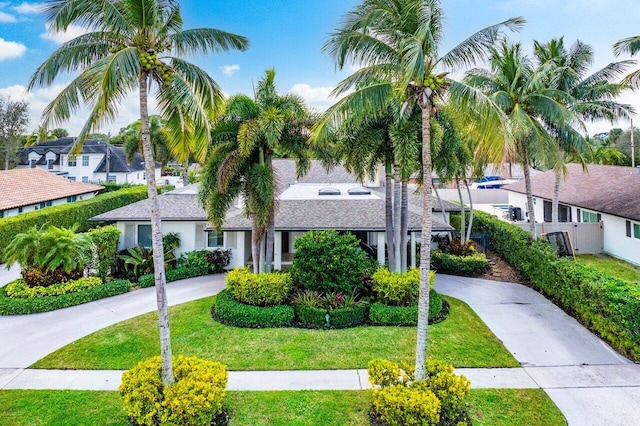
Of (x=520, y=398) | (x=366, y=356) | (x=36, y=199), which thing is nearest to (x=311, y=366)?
(x=366, y=356)

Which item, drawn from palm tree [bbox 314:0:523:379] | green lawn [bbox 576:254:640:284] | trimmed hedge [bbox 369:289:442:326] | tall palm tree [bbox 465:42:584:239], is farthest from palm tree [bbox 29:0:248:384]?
green lawn [bbox 576:254:640:284]

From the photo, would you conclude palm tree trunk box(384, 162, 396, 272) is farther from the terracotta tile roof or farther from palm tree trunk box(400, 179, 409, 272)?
the terracotta tile roof

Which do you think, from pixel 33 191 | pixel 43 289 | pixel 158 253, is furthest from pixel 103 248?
pixel 33 191

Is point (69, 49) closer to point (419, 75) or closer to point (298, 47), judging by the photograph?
point (419, 75)

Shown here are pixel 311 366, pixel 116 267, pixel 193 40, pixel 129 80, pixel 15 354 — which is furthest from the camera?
pixel 116 267

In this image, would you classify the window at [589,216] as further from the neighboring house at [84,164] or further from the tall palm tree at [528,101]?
the neighboring house at [84,164]

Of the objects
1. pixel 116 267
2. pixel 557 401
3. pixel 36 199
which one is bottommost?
pixel 557 401

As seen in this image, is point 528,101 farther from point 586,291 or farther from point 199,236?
point 199,236
